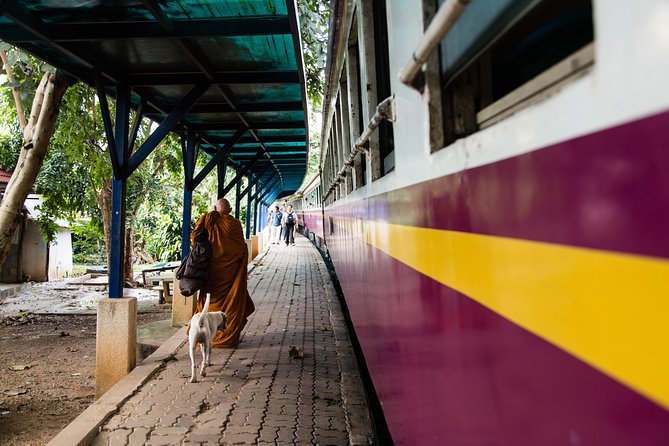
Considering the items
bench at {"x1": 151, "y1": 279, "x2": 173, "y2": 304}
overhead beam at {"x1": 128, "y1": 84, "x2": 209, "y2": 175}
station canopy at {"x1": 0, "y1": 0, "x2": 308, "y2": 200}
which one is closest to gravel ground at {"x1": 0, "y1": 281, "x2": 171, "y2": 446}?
bench at {"x1": 151, "y1": 279, "x2": 173, "y2": 304}

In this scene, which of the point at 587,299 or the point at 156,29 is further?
the point at 156,29

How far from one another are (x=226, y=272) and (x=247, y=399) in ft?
5.97

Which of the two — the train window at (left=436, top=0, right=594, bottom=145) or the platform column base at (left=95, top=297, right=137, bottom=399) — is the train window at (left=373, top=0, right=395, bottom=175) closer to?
the train window at (left=436, top=0, right=594, bottom=145)

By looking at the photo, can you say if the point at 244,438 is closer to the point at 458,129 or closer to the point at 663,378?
the point at 458,129

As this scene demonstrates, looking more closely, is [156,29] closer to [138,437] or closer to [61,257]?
[138,437]

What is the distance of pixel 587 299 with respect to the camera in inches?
26.7

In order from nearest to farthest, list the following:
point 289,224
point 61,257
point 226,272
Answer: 1. point 226,272
2. point 61,257
3. point 289,224

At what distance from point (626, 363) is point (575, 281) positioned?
0.41 ft

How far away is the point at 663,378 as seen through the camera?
557 mm

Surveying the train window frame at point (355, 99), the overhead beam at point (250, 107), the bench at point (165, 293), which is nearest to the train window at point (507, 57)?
the train window frame at point (355, 99)

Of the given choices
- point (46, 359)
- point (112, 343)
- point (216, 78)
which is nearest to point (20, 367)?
point (46, 359)

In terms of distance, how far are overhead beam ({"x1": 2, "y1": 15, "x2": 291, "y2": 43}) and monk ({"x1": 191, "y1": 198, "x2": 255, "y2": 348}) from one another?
70.5 inches

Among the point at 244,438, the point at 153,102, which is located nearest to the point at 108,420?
the point at 244,438

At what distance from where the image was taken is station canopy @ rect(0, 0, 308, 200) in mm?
4164
